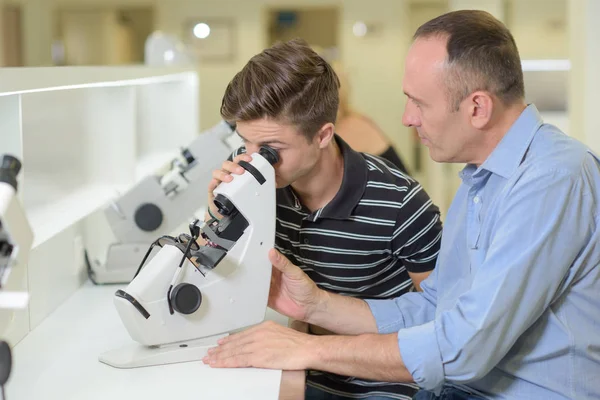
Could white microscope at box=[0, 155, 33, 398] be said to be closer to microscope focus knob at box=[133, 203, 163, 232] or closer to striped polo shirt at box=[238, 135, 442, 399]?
striped polo shirt at box=[238, 135, 442, 399]

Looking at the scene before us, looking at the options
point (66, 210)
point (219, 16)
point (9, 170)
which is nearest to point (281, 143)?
point (9, 170)

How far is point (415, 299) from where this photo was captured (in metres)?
1.92

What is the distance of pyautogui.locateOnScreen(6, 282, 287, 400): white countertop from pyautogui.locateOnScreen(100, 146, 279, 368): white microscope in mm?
50

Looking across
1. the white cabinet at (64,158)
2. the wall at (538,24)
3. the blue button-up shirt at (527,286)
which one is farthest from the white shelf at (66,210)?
the wall at (538,24)

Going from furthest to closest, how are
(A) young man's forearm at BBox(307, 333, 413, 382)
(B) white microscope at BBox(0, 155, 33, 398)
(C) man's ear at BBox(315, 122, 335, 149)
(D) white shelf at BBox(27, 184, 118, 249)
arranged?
(D) white shelf at BBox(27, 184, 118, 249), (C) man's ear at BBox(315, 122, 335, 149), (A) young man's forearm at BBox(307, 333, 413, 382), (B) white microscope at BBox(0, 155, 33, 398)

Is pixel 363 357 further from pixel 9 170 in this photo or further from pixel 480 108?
pixel 9 170

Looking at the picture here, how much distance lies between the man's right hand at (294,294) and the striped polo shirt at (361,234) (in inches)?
8.9

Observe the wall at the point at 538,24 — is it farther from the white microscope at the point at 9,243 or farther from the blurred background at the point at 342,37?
the white microscope at the point at 9,243

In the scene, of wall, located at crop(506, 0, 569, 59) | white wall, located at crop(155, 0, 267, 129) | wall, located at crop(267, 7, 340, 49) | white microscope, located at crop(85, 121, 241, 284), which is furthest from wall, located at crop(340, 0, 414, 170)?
white microscope, located at crop(85, 121, 241, 284)

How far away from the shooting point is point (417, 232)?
6.69 ft

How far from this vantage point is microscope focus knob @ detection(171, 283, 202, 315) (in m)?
1.65

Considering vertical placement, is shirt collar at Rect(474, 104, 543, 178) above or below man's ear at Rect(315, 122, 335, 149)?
above

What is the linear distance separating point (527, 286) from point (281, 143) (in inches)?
25.8

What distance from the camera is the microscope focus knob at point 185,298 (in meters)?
1.65
